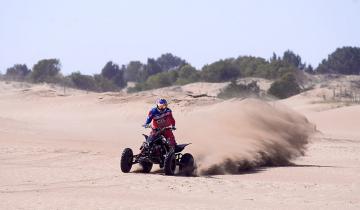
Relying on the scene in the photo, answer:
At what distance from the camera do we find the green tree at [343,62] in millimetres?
118250

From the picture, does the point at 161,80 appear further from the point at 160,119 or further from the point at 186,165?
the point at 186,165

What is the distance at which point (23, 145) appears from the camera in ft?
75.7

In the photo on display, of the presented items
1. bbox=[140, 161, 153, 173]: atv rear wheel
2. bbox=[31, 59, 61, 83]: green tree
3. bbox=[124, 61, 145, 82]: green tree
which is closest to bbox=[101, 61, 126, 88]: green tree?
bbox=[124, 61, 145, 82]: green tree

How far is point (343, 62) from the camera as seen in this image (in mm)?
120062

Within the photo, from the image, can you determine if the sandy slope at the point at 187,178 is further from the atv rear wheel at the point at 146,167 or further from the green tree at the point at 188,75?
the green tree at the point at 188,75

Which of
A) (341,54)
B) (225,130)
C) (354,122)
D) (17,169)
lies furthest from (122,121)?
(341,54)

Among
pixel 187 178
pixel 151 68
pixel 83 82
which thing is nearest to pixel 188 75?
pixel 83 82

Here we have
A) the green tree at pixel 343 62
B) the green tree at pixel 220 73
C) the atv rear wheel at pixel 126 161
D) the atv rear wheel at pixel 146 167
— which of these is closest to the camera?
the atv rear wheel at pixel 126 161

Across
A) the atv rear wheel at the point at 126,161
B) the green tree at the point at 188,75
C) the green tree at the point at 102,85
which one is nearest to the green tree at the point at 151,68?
the green tree at the point at 188,75

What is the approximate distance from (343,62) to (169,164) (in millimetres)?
107945

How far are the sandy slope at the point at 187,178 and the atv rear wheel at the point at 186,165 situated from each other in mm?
578

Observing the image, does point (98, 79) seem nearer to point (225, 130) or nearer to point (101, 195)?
point (225, 130)

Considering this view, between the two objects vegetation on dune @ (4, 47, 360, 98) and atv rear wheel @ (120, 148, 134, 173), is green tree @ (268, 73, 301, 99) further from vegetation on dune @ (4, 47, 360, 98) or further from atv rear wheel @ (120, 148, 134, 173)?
atv rear wheel @ (120, 148, 134, 173)

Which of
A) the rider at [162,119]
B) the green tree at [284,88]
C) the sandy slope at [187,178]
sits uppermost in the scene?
the green tree at [284,88]
